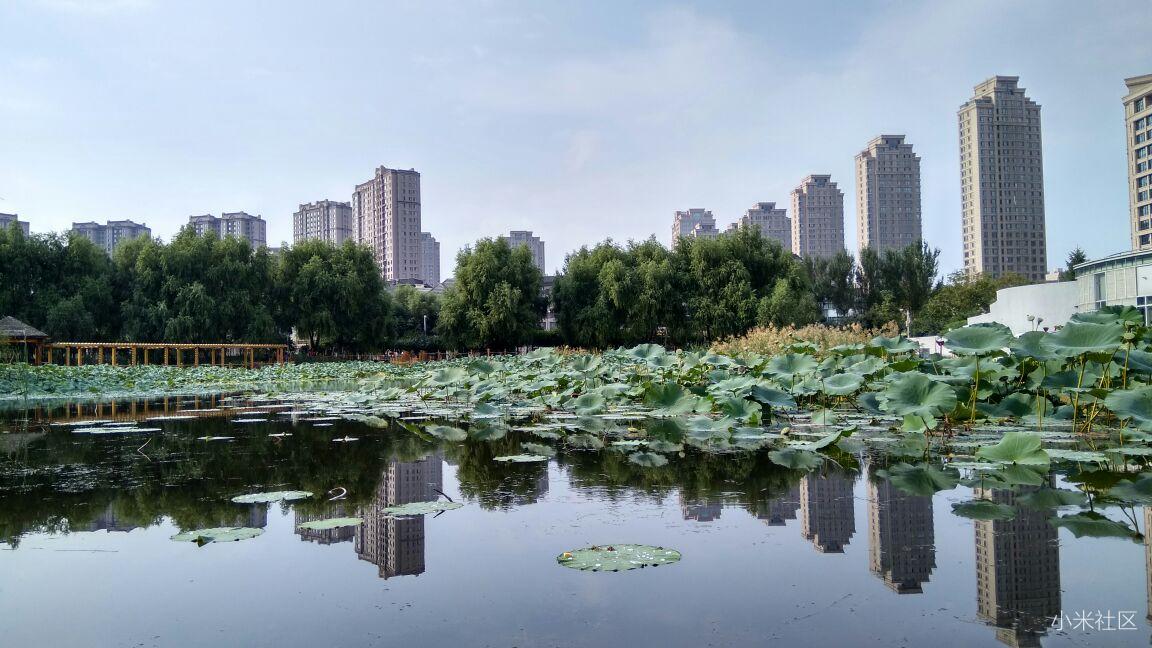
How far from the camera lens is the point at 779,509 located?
2.52 metres

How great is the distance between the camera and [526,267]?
3038cm

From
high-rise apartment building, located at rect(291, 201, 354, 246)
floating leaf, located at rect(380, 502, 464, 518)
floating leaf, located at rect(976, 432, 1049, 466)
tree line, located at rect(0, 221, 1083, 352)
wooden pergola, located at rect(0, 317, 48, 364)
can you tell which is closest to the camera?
floating leaf, located at rect(380, 502, 464, 518)

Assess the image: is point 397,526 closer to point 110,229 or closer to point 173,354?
point 173,354

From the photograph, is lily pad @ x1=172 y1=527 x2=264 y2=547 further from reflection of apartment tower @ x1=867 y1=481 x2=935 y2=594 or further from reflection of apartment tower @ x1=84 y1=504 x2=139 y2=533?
reflection of apartment tower @ x1=867 y1=481 x2=935 y2=594

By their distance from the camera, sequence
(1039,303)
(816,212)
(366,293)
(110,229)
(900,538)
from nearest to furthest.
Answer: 1. (900,538)
2. (1039,303)
3. (366,293)
4. (110,229)
5. (816,212)

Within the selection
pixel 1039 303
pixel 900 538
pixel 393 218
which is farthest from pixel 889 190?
pixel 900 538

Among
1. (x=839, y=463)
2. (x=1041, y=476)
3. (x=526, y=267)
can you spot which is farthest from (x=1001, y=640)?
(x=526, y=267)

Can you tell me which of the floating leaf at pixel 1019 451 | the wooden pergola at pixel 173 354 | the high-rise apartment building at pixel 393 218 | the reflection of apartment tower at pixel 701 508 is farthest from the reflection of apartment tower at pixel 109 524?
the high-rise apartment building at pixel 393 218

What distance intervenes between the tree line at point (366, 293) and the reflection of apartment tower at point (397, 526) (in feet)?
78.2

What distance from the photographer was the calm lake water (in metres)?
1.46

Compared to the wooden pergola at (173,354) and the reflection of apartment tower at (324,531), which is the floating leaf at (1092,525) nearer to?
the reflection of apartment tower at (324,531)

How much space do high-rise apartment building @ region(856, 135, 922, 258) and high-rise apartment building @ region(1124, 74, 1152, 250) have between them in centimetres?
3911

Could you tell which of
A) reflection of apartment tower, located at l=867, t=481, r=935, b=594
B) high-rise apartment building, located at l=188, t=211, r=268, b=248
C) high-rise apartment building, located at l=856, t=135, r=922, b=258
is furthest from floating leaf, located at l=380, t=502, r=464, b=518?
high-rise apartment building, located at l=856, t=135, r=922, b=258

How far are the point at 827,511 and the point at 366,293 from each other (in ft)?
92.0
